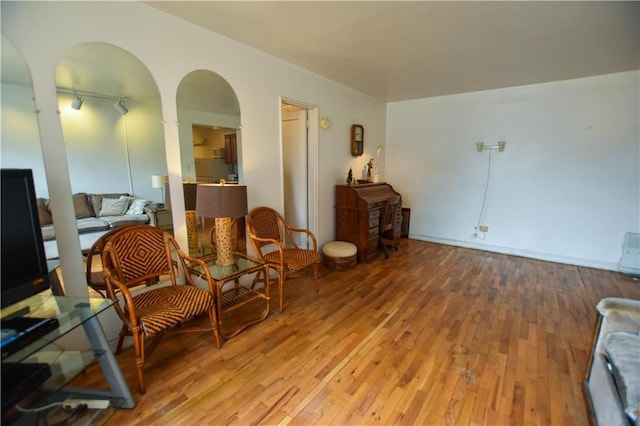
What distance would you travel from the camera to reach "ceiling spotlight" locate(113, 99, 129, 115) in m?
2.01

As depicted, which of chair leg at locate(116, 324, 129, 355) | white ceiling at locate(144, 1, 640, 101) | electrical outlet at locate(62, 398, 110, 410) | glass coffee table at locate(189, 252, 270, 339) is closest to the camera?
electrical outlet at locate(62, 398, 110, 410)

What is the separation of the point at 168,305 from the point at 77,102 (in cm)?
141

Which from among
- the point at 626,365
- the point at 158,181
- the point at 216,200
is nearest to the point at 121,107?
the point at 158,181

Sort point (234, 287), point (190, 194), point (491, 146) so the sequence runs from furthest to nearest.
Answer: point (491, 146), point (234, 287), point (190, 194)

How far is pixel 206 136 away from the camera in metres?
2.46

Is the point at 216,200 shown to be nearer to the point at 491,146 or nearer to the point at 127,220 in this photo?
the point at 127,220

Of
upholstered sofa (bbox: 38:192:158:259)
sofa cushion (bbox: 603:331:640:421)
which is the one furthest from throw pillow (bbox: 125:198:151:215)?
sofa cushion (bbox: 603:331:640:421)

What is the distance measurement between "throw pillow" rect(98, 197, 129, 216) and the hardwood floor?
1.00m

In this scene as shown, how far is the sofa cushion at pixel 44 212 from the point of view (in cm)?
162

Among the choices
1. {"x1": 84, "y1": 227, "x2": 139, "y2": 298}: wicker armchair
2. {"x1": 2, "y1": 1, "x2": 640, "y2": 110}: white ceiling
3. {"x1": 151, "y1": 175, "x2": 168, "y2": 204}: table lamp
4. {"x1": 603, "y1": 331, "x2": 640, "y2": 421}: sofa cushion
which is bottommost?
{"x1": 603, "y1": 331, "x2": 640, "y2": 421}: sofa cushion

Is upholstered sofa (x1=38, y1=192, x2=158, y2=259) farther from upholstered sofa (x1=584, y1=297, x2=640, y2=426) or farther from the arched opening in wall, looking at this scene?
upholstered sofa (x1=584, y1=297, x2=640, y2=426)

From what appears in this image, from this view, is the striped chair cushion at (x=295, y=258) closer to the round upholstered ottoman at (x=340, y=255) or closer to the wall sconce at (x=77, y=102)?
the round upholstered ottoman at (x=340, y=255)

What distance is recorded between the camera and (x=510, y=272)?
358cm

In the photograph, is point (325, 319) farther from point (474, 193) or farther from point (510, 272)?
point (474, 193)
